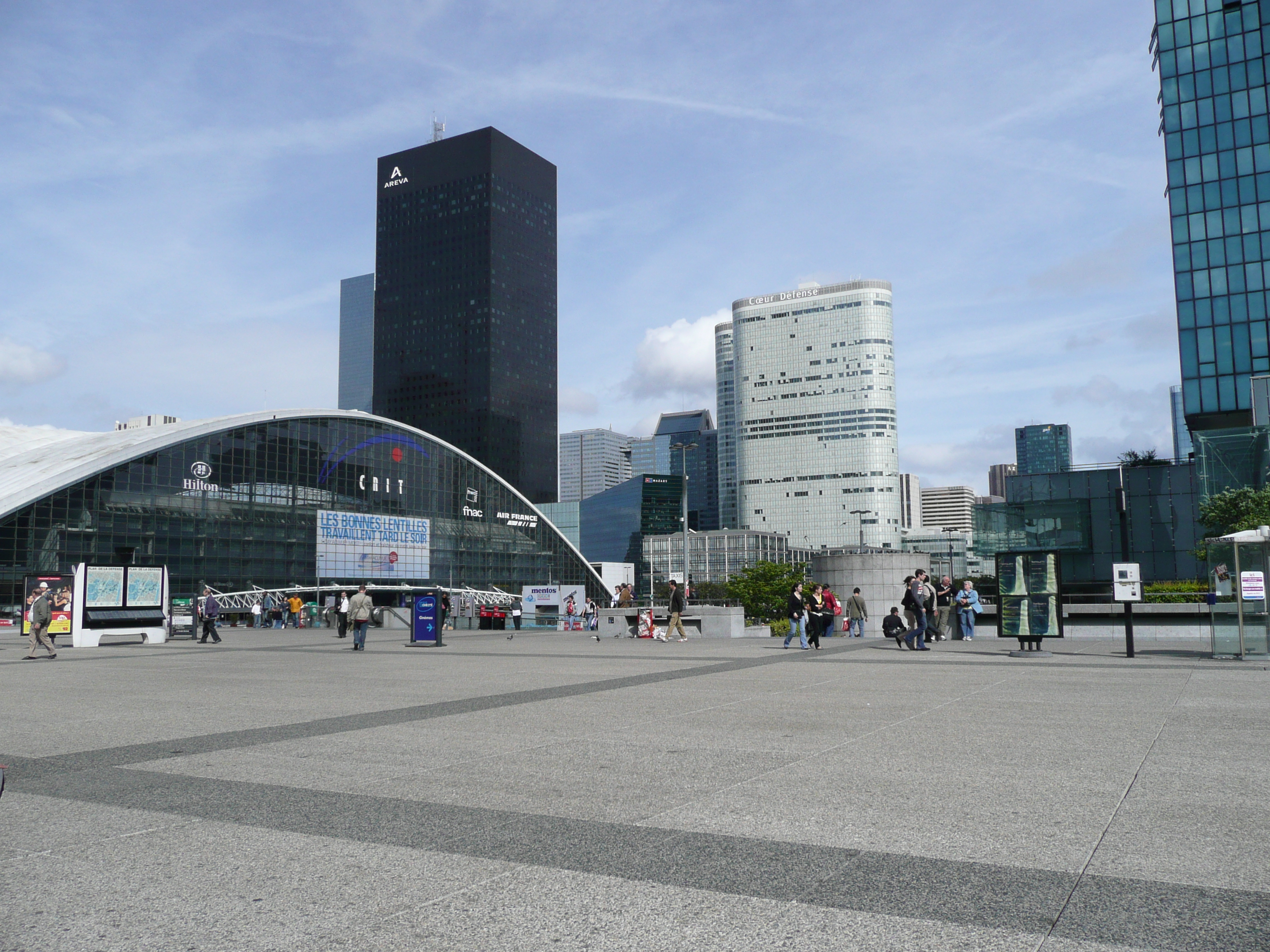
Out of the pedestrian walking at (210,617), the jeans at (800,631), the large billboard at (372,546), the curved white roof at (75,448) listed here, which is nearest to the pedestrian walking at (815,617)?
the jeans at (800,631)

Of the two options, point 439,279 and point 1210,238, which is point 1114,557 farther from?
point 439,279

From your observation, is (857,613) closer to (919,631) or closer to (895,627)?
(895,627)

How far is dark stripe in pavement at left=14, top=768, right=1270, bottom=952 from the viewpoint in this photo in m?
3.94

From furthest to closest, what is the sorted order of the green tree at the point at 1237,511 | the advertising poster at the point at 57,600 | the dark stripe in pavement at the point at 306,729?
the green tree at the point at 1237,511, the advertising poster at the point at 57,600, the dark stripe in pavement at the point at 306,729

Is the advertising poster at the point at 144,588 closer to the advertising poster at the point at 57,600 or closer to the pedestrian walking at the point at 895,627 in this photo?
the advertising poster at the point at 57,600

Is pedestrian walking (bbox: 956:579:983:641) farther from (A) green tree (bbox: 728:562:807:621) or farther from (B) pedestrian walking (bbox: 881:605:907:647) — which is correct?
(A) green tree (bbox: 728:562:807:621)

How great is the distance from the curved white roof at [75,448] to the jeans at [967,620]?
54.6 meters

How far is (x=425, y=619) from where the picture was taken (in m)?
27.7

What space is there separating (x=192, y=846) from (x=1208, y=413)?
83686mm

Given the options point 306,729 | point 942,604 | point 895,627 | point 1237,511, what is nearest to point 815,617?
point 895,627

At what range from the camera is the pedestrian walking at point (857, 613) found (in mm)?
27734

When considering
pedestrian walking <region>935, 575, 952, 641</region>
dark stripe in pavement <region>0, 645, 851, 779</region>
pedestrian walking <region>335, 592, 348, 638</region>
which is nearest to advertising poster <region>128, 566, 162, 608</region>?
pedestrian walking <region>335, 592, 348, 638</region>

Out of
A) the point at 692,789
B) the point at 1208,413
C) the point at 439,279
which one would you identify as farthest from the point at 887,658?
the point at 439,279

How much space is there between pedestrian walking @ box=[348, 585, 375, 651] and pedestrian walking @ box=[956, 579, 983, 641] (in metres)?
15.4
